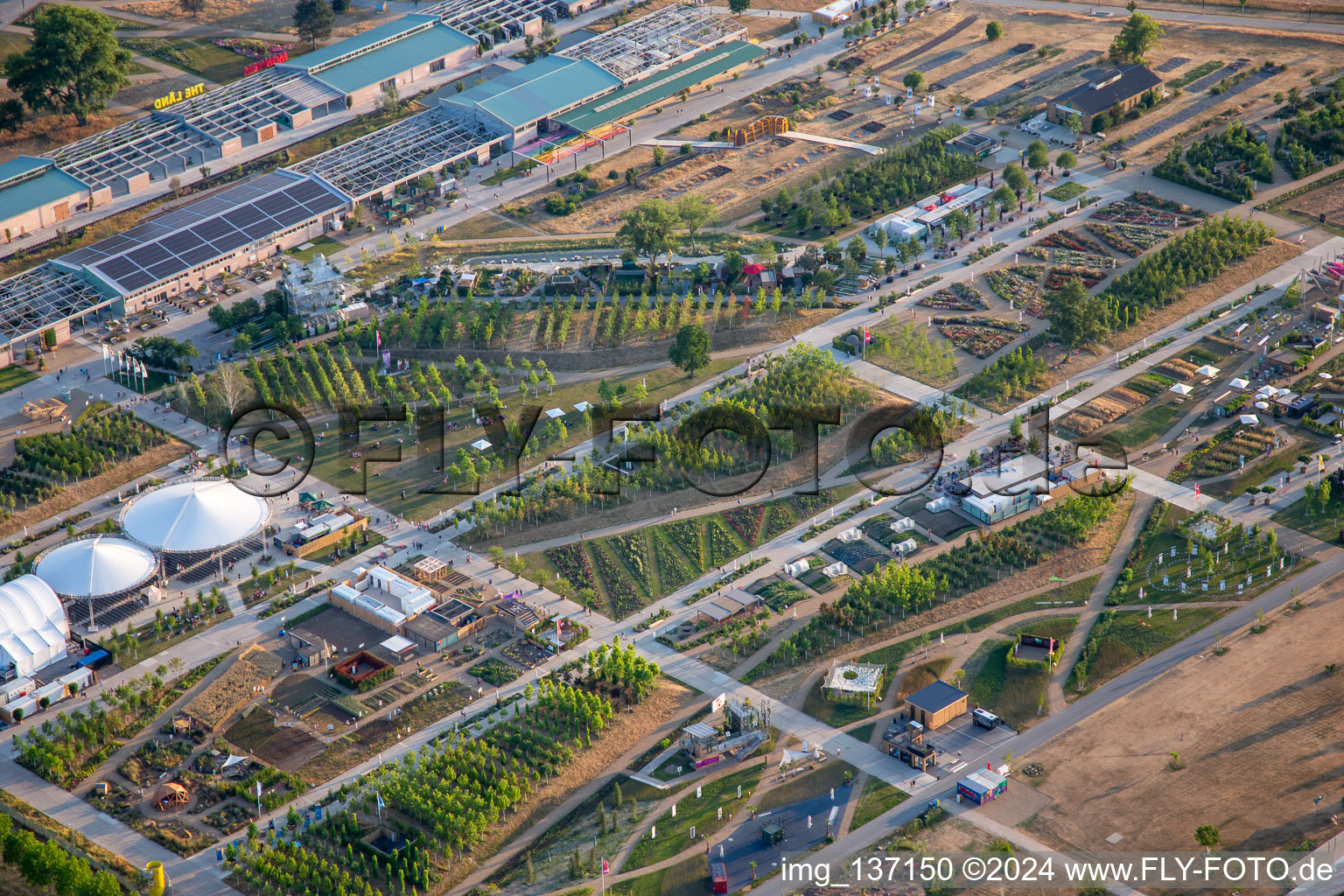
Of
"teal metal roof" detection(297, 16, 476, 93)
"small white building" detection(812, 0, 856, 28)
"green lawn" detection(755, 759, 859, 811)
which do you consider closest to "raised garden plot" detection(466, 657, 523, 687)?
"green lawn" detection(755, 759, 859, 811)

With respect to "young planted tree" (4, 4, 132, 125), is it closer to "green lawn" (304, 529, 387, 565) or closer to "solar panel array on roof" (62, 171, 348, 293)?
"solar panel array on roof" (62, 171, 348, 293)

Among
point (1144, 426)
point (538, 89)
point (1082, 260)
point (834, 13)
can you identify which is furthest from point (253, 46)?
point (1144, 426)

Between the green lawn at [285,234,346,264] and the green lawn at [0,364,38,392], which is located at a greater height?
the green lawn at [285,234,346,264]

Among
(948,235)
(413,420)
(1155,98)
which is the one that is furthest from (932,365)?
(1155,98)

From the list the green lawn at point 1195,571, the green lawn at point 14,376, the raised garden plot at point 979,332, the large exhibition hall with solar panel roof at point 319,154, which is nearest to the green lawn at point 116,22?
the large exhibition hall with solar panel roof at point 319,154

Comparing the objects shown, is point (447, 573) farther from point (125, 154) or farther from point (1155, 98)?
point (1155, 98)

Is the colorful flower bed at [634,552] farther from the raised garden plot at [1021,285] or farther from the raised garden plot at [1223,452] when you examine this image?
the raised garden plot at [1021,285]
